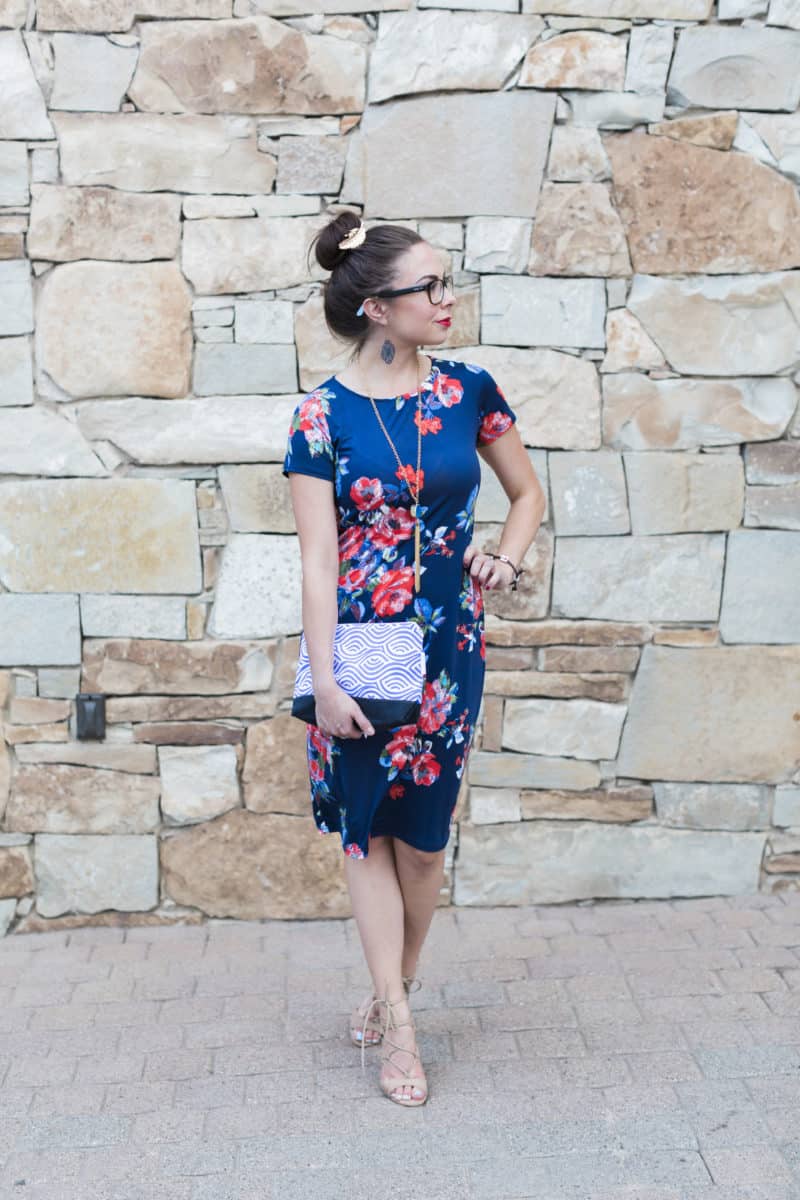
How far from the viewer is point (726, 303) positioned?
3.29m

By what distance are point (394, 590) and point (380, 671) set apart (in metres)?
0.19

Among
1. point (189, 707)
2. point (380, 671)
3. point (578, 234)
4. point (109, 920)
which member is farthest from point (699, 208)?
point (109, 920)

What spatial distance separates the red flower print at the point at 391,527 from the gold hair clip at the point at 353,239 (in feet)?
1.75

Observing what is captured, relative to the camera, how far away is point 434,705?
248 cm

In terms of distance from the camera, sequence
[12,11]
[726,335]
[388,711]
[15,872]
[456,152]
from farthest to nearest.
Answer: [15,872] < [726,335] < [456,152] < [12,11] < [388,711]

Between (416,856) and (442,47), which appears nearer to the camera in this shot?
(416,856)

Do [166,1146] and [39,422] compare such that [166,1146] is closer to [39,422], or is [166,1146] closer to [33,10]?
[39,422]

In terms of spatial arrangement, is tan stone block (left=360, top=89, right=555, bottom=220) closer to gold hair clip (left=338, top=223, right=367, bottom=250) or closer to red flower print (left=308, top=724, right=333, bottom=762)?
gold hair clip (left=338, top=223, right=367, bottom=250)

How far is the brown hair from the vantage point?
2389 millimetres

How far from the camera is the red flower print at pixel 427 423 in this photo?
2412 mm

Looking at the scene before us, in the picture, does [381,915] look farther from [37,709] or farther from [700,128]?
[700,128]

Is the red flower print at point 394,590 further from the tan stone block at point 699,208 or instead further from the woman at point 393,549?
the tan stone block at point 699,208

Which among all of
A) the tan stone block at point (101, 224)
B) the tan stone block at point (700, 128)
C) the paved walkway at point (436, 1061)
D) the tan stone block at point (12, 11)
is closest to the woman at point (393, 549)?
the paved walkway at point (436, 1061)

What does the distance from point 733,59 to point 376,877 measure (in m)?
2.33
